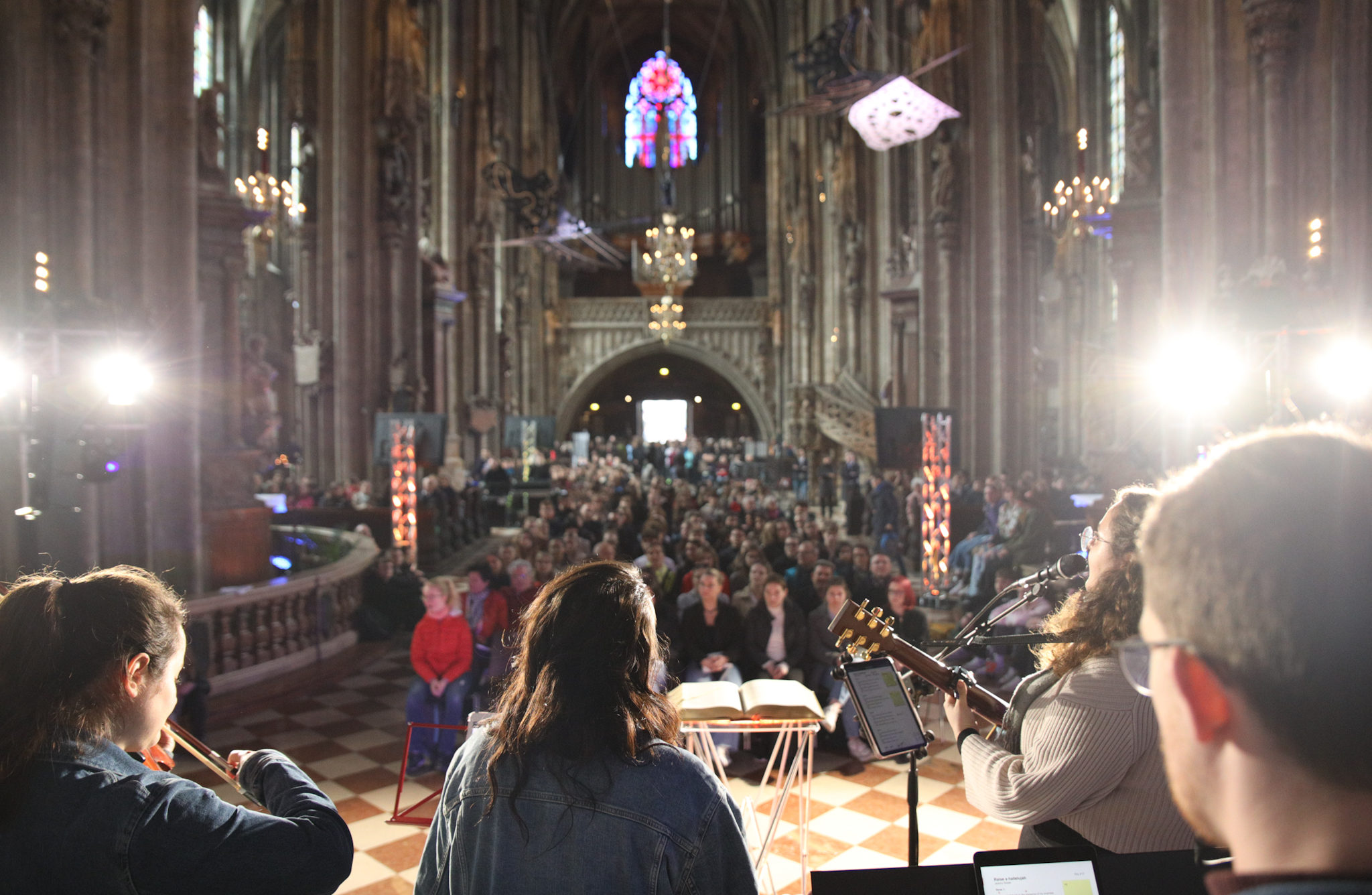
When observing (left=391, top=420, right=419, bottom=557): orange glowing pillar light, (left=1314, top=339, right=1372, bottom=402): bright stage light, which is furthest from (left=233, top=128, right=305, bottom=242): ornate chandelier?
(left=1314, top=339, right=1372, bottom=402): bright stage light

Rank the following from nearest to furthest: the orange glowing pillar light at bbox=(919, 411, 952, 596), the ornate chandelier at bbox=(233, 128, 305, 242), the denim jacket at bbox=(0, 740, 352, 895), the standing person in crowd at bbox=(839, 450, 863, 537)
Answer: the denim jacket at bbox=(0, 740, 352, 895)
the orange glowing pillar light at bbox=(919, 411, 952, 596)
the standing person in crowd at bbox=(839, 450, 863, 537)
the ornate chandelier at bbox=(233, 128, 305, 242)

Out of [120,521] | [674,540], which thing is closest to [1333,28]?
[674,540]

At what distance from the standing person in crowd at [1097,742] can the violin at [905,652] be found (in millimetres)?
179

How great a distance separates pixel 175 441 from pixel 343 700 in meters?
3.05

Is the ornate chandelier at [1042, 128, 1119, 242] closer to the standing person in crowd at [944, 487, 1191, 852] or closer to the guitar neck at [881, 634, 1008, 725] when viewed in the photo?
A: the guitar neck at [881, 634, 1008, 725]

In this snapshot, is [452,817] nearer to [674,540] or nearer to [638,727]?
[638,727]

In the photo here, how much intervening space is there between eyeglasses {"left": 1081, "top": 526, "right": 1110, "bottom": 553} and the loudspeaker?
7537 millimetres

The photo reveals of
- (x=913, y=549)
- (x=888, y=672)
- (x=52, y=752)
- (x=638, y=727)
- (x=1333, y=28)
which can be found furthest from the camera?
(x=913, y=549)

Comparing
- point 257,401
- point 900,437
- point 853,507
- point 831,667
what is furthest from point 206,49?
point 831,667

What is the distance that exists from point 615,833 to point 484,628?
4.82 metres

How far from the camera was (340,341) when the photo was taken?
595 inches

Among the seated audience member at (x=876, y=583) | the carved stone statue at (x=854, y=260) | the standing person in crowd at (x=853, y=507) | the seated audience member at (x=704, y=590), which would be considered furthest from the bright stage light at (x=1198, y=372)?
the carved stone statue at (x=854, y=260)

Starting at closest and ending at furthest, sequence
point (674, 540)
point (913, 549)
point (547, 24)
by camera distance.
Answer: point (674, 540), point (913, 549), point (547, 24)

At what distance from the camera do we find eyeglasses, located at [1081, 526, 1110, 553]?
6.79ft
